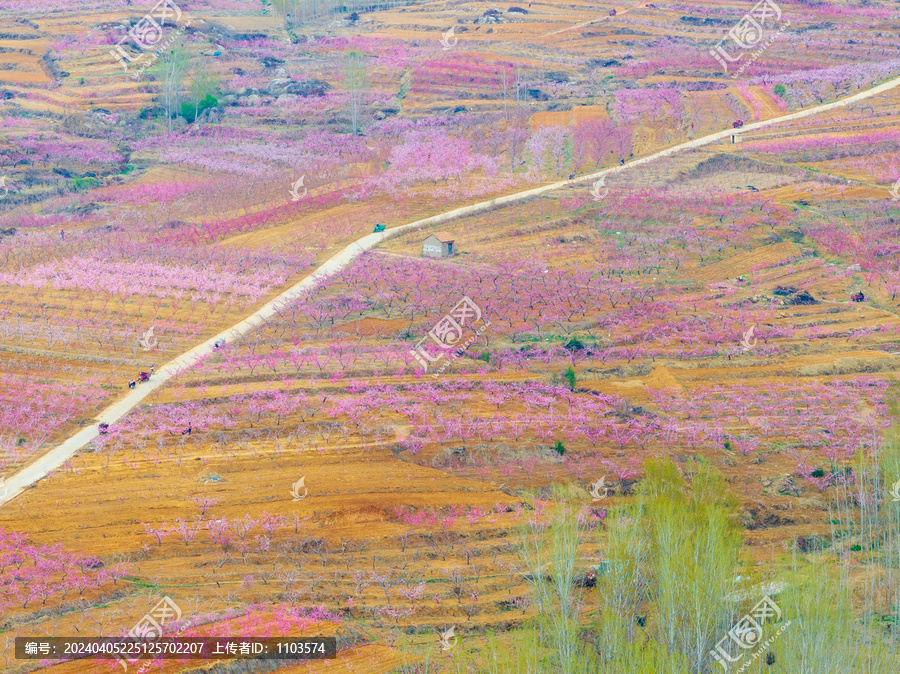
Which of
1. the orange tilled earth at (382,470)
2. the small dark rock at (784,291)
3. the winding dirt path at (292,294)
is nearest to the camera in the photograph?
the orange tilled earth at (382,470)

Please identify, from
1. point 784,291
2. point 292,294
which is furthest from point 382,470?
point 784,291

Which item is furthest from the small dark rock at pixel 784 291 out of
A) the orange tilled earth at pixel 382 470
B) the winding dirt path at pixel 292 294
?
the winding dirt path at pixel 292 294

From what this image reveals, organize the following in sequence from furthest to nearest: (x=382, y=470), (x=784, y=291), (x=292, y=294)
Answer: (x=784, y=291)
(x=292, y=294)
(x=382, y=470)

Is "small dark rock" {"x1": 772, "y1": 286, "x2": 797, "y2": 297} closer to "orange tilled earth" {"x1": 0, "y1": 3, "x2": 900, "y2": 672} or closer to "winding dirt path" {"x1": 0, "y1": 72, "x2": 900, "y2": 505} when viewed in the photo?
"orange tilled earth" {"x1": 0, "y1": 3, "x2": 900, "y2": 672}

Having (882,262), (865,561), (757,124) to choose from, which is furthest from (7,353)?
(757,124)

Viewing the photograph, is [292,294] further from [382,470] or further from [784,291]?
[784,291]

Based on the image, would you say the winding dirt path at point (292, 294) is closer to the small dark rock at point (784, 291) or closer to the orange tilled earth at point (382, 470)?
the orange tilled earth at point (382, 470)

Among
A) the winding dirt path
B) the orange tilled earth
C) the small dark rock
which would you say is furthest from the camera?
the small dark rock

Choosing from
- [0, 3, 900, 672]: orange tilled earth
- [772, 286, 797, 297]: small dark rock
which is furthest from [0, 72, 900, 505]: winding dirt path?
[772, 286, 797, 297]: small dark rock

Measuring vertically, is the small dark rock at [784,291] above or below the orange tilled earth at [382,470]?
above

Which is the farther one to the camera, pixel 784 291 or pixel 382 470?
pixel 784 291
